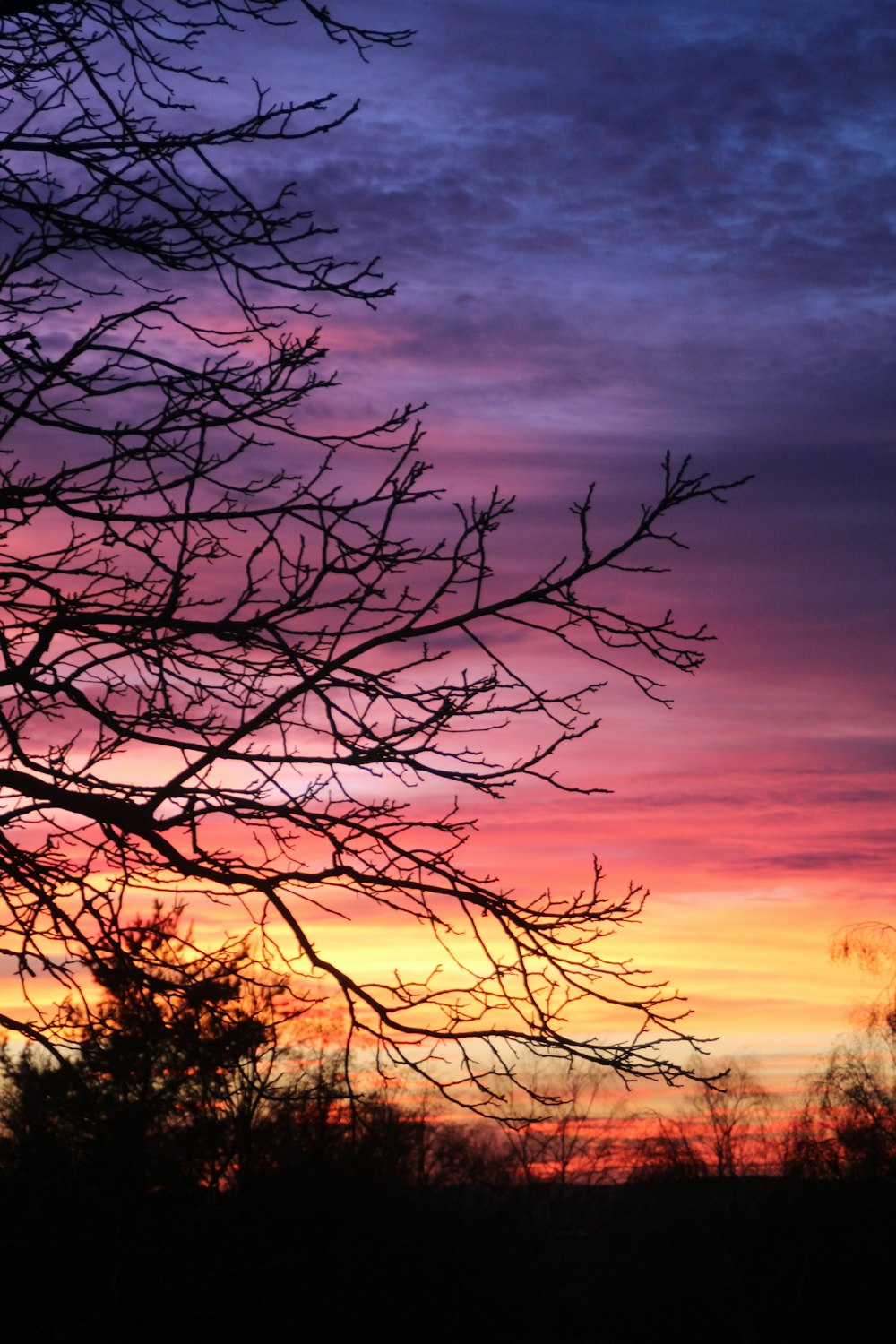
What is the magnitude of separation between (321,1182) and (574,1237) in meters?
25.9

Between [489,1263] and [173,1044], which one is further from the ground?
[173,1044]

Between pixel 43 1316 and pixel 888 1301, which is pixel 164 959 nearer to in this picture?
pixel 43 1316

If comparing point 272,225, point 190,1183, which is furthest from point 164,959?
point 272,225

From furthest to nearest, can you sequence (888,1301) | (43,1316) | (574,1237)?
(574,1237) < (888,1301) < (43,1316)

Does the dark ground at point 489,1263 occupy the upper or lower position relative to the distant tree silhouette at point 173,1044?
lower

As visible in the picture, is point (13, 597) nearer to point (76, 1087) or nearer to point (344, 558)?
point (344, 558)

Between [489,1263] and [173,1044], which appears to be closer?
[173,1044]

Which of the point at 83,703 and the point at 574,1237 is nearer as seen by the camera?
the point at 83,703

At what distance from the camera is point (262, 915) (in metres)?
5.78

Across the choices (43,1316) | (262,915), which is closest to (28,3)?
(262,915)

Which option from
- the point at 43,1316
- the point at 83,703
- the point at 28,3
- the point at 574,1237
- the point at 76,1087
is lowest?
the point at 574,1237

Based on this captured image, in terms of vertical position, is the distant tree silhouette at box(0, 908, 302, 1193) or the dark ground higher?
the distant tree silhouette at box(0, 908, 302, 1193)

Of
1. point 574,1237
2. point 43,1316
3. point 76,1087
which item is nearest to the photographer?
point 76,1087

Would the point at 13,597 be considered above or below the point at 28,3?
below
